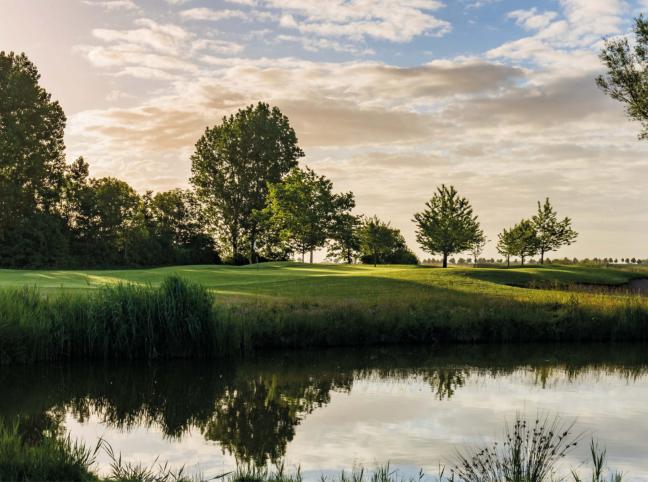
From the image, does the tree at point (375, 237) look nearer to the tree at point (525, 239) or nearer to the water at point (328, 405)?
the tree at point (525, 239)

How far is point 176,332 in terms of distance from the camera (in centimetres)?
1702

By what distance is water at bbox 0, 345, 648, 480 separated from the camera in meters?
9.59

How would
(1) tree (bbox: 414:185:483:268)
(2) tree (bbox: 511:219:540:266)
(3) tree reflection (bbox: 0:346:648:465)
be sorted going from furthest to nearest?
(2) tree (bbox: 511:219:540:266) < (1) tree (bbox: 414:185:483:268) < (3) tree reflection (bbox: 0:346:648:465)

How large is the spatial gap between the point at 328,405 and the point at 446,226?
41.4 metres

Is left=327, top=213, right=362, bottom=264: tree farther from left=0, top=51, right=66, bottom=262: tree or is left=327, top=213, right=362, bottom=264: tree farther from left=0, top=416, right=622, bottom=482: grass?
left=0, top=416, right=622, bottom=482: grass

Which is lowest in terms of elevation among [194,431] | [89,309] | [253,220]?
[194,431]

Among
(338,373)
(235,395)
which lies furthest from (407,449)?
(338,373)

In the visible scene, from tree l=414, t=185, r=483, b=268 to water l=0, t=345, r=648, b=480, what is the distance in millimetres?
33892

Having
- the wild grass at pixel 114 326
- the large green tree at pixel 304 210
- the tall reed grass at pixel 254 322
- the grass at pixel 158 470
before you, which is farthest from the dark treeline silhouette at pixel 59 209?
the grass at pixel 158 470

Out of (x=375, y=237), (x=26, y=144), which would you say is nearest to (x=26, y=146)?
(x=26, y=144)

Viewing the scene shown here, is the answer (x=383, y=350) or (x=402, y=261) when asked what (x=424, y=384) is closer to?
(x=383, y=350)

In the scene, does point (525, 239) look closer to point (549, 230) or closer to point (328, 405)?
point (549, 230)

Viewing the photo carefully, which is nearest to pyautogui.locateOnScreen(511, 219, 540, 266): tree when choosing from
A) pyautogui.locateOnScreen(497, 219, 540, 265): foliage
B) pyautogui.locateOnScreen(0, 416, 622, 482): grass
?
pyautogui.locateOnScreen(497, 219, 540, 265): foliage

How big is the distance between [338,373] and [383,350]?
3913 mm
